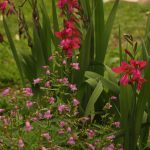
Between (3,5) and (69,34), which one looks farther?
(3,5)

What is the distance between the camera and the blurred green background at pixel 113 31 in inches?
221

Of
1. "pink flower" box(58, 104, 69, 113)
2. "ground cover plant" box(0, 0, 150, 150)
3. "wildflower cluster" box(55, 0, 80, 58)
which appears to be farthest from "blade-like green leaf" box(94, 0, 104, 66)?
"pink flower" box(58, 104, 69, 113)

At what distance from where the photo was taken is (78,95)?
360cm

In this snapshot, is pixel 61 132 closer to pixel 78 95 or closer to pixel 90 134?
pixel 90 134

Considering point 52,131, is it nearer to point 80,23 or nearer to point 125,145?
point 125,145

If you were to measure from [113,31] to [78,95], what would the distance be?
11.8 ft

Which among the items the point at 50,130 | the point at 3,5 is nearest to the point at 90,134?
the point at 50,130

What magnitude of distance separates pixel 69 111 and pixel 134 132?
509 mm

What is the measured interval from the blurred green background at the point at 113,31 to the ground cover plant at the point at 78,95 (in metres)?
1.50

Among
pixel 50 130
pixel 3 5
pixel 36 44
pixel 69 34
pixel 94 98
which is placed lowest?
pixel 50 130

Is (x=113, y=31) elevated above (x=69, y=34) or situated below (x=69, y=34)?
below

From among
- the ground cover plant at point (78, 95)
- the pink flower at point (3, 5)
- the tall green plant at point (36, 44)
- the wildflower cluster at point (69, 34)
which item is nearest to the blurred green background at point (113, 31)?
the tall green plant at point (36, 44)

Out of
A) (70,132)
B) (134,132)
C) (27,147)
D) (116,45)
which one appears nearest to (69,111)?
(70,132)

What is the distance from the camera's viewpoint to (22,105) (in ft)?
10.4
